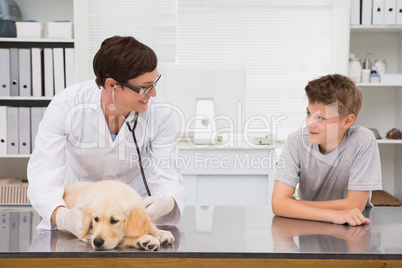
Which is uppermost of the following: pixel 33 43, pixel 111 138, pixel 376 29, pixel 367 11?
pixel 367 11

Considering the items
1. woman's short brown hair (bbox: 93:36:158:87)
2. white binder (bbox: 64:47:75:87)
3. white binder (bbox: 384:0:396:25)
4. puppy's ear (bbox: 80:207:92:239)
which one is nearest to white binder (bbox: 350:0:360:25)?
white binder (bbox: 384:0:396:25)

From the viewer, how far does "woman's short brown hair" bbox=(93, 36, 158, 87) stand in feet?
4.68

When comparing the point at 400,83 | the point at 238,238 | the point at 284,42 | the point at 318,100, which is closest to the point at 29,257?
the point at 238,238

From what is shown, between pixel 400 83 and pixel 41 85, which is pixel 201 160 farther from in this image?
pixel 400 83

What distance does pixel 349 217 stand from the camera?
1.43 meters

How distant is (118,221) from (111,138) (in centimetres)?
51

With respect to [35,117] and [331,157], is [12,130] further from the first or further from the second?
[331,157]

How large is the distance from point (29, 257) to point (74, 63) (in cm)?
245

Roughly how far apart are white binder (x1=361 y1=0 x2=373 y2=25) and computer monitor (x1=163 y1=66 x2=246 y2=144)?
106 centimetres

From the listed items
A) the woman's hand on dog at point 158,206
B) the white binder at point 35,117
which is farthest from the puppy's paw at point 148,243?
the white binder at point 35,117

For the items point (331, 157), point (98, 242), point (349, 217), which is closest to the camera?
point (98, 242)

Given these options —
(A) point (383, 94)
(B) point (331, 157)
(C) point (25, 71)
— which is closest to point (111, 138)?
(B) point (331, 157)

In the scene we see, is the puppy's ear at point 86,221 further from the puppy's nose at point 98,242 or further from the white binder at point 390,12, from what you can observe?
the white binder at point 390,12

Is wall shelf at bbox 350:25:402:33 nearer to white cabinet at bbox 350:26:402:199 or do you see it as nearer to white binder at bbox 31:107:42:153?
white cabinet at bbox 350:26:402:199
